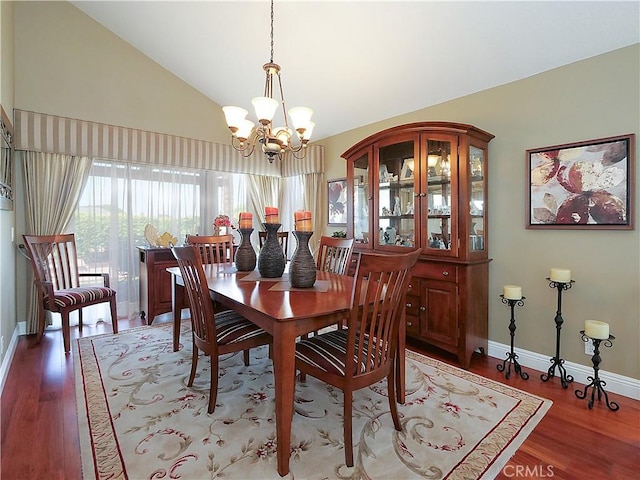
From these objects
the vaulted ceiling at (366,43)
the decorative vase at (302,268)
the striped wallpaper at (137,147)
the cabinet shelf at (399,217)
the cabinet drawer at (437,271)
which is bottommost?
the cabinet drawer at (437,271)

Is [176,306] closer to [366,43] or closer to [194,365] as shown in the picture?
[194,365]

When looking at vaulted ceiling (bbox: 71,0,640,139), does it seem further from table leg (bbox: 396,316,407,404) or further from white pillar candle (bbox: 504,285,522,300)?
table leg (bbox: 396,316,407,404)

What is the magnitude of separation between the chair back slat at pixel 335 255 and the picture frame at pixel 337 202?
143 centimetres

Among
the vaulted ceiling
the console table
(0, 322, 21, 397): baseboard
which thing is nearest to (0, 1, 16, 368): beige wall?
(0, 322, 21, 397): baseboard

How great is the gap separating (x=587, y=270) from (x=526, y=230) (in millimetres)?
503

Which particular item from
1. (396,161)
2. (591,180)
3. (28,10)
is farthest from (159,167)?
(591,180)

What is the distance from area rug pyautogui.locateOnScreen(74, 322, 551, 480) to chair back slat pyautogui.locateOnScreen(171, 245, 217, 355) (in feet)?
1.59

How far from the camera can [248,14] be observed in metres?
2.94

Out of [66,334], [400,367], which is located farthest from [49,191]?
[400,367]

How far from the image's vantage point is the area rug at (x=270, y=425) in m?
1.57

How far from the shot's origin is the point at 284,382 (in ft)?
4.92

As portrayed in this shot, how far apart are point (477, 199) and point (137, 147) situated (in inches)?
152

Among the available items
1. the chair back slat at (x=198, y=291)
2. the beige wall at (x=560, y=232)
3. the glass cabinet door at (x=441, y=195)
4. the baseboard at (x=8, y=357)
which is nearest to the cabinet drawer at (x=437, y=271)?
the glass cabinet door at (x=441, y=195)

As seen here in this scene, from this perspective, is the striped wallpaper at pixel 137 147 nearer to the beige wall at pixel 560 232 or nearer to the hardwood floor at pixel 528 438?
the hardwood floor at pixel 528 438
